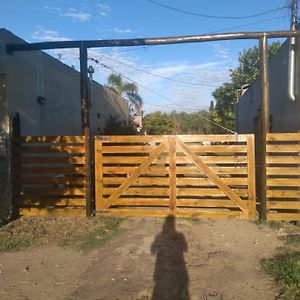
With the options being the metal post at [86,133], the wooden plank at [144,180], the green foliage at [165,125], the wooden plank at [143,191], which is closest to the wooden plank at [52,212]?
the metal post at [86,133]

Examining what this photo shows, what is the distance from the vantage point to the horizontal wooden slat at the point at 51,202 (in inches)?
354

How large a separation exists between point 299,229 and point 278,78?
4.90 metres

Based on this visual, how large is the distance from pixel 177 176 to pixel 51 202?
8.82 feet

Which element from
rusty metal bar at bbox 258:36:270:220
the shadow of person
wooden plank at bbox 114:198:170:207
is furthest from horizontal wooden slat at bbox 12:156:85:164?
rusty metal bar at bbox 258:36:270:220

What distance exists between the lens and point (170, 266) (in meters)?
5.93

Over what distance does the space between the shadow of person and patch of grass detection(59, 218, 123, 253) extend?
86 centimetres

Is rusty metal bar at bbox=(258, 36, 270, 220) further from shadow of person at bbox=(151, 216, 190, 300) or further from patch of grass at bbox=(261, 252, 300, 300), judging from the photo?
patch of grass at bbox=(261, 252, 300, 300)

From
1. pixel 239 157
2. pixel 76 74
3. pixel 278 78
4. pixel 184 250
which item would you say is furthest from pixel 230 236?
pixel 76 74

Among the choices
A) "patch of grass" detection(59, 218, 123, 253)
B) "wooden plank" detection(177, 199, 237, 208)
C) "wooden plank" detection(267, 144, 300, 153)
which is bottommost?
"patch of grass" detection(59, 218, 123, 253)

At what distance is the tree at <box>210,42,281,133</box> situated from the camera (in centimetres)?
3975

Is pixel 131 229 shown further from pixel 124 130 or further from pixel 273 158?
pixel 124 130

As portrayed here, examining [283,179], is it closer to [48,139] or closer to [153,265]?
[153,265]

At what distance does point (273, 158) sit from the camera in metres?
8.30

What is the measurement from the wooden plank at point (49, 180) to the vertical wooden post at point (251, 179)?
3.34 meters
